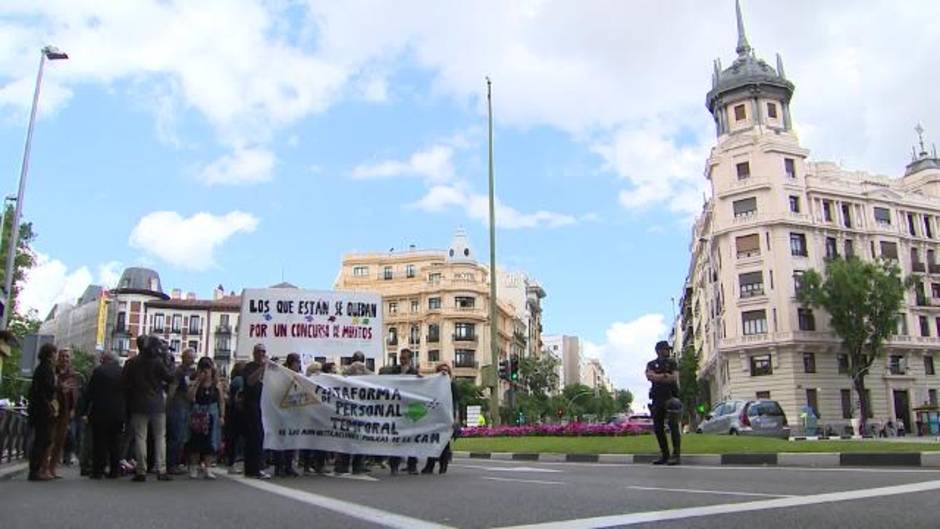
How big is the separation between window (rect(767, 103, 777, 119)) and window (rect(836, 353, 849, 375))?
60.7 feet

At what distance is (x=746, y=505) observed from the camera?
18.3 feet

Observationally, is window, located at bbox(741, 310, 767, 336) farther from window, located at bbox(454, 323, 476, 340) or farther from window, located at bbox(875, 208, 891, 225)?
window, located at bbox(454, 323, 476, 340)

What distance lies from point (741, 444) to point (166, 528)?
13084 mm

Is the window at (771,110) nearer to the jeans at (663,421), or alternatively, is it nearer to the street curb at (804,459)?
the street curb at (804,459)

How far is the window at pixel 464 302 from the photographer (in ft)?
286

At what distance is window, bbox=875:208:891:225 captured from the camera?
5978cm

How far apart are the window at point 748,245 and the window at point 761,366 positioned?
7.26m

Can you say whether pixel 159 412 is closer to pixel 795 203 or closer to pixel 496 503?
pixel 496 503

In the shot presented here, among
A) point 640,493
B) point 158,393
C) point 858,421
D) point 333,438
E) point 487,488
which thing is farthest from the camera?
point 858,421

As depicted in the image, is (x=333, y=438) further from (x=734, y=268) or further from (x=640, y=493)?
(x=734, y=268)

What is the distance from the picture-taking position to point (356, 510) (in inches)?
222

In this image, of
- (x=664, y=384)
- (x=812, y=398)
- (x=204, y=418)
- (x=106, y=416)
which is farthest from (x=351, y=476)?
(x=812, y=398)

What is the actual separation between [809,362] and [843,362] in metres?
2.83

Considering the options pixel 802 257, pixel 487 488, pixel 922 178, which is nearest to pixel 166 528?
pixel 487 488
